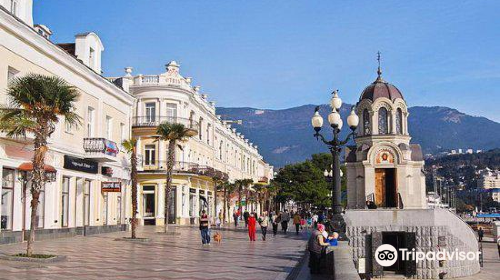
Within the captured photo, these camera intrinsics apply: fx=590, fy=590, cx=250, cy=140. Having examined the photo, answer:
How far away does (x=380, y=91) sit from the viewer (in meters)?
35.0

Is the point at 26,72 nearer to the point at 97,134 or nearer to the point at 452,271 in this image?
the point at 97,134

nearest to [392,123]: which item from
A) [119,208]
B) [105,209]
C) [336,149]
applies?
[336,149]

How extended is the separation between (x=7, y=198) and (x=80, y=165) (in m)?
7.07

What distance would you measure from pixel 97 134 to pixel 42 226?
8174 mm

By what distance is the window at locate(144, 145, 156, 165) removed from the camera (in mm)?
50406

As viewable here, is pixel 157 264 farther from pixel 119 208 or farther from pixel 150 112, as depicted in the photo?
pixel 150 112

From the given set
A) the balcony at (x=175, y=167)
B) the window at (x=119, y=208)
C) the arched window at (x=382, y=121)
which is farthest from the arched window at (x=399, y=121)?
the balcony at (x=175, y=167)

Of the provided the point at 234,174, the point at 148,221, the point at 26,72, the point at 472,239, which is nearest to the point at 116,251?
the point at 26,72

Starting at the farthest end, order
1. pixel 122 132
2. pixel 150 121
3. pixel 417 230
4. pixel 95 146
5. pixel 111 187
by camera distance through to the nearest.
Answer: pixel 150 121 < pixel 122 132 < pixel 111 187 < pixel 95 146 < pixel 417 230

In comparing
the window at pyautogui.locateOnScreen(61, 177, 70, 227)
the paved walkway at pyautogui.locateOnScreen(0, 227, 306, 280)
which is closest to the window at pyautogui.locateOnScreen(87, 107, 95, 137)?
the window at pyautogui.locateOnScreen(61, 177, 70, 227)

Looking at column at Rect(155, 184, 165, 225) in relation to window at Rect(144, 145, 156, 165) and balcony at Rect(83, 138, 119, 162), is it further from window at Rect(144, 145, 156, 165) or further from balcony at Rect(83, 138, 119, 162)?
balcony at Rect(83, 138, 119, 162)

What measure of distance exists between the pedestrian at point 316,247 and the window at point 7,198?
13543 mm

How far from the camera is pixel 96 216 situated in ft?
108

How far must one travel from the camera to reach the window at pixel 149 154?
50.4m
